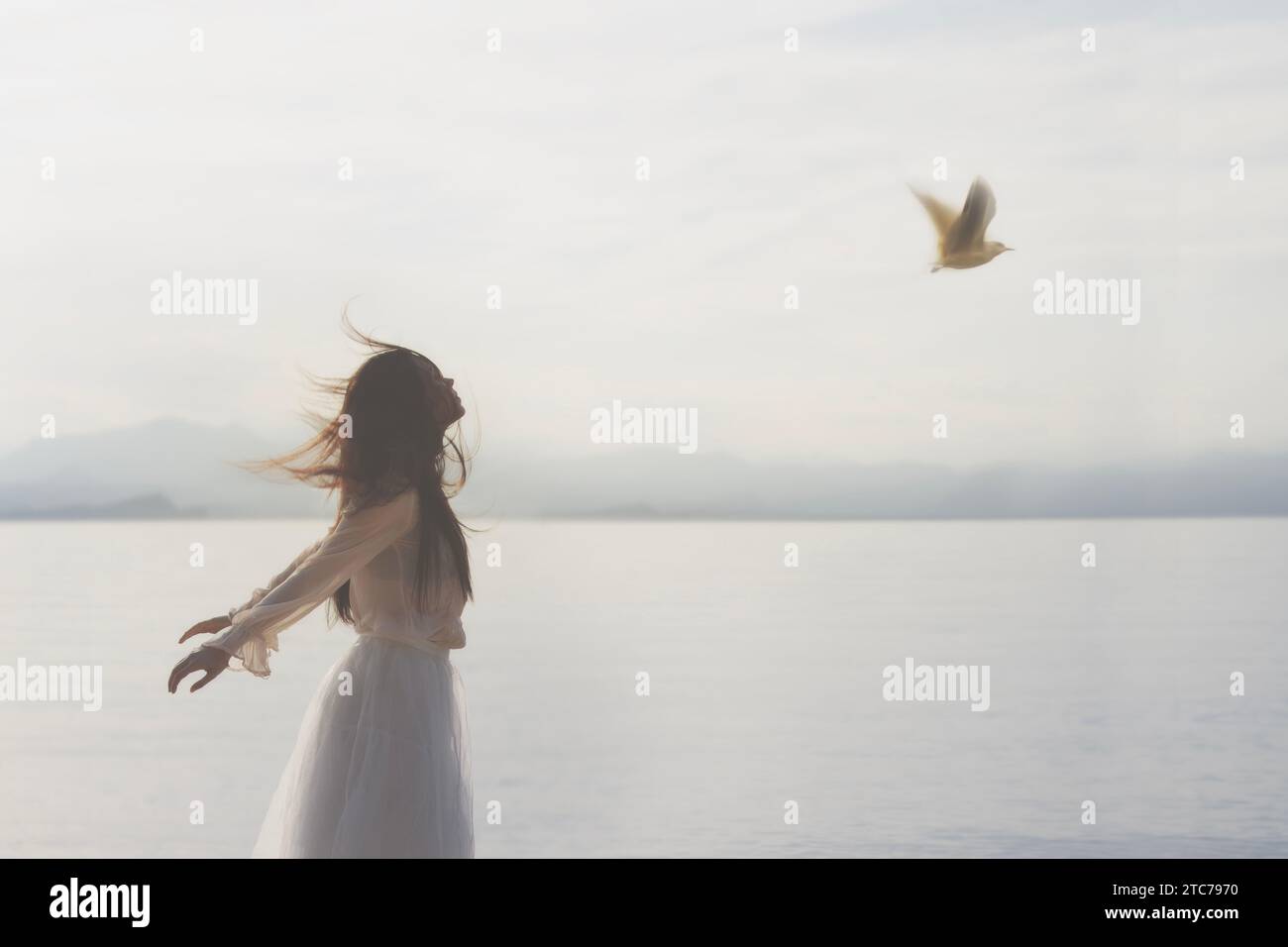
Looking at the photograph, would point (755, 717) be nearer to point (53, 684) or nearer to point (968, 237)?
point (968, 237)

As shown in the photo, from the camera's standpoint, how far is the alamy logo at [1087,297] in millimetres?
3350

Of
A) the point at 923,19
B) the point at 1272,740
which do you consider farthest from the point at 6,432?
the point at 1272,740

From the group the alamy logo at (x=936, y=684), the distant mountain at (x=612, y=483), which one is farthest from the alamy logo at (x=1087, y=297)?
the alamy logo at (x=936, y=684)

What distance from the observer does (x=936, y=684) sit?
4.60m

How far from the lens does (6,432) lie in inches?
131

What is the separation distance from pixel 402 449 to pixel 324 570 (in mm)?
181

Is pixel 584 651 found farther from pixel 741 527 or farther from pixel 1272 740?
pixel 741 527

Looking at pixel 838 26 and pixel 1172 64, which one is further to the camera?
pixel 838 26

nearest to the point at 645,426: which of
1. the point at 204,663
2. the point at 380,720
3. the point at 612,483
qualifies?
the point at 612,483

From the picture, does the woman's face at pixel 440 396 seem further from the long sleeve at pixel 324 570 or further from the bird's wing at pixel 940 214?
the bird's wing at pixel 940 214

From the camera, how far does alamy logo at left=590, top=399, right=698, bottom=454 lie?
3.13 meters

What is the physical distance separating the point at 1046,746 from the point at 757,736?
79 cm

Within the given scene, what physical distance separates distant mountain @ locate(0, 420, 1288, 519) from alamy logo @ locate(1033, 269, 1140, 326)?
1.49 feet
